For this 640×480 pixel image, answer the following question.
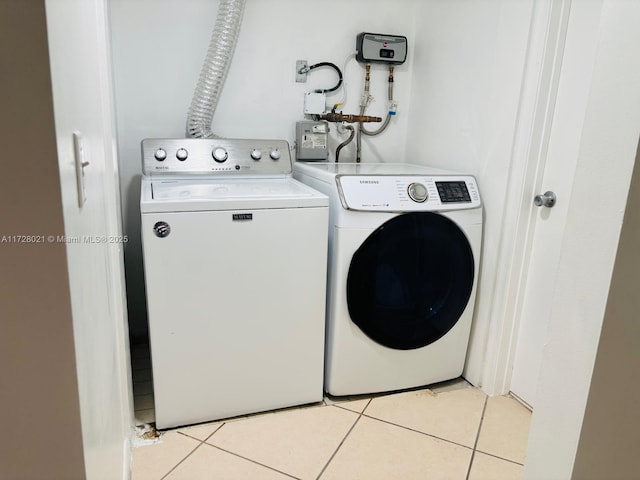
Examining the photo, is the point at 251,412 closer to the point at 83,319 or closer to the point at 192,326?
the point at 192,326

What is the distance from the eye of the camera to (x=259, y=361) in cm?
167

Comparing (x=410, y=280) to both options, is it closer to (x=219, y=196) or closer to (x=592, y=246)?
(x=219, y=196)

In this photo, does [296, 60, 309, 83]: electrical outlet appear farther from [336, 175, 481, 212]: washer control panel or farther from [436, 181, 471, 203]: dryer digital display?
[436, 181, 471, 203]: dryer digital display

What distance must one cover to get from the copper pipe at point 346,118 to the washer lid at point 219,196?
20.1 inches

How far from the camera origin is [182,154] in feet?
6.14

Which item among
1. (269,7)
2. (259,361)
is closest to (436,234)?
(259,361)

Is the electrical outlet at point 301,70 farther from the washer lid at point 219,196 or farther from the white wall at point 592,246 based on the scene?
the white wall at point 592,246

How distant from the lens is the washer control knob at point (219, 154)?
6.28 feet

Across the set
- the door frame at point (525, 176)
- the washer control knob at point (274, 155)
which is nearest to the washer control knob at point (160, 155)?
the washer control knob at point (274, 155)

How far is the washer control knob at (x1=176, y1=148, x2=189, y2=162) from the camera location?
187 cm

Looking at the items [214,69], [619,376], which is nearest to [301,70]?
[214,69]

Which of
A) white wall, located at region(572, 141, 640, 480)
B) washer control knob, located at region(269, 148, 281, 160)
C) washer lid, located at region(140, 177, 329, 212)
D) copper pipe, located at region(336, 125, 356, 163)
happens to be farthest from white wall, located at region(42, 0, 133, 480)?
copper pipe, located at region(336, 125, 356, 163)

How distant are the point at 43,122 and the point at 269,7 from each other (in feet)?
6.29

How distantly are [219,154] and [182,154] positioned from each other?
152 millimetres
